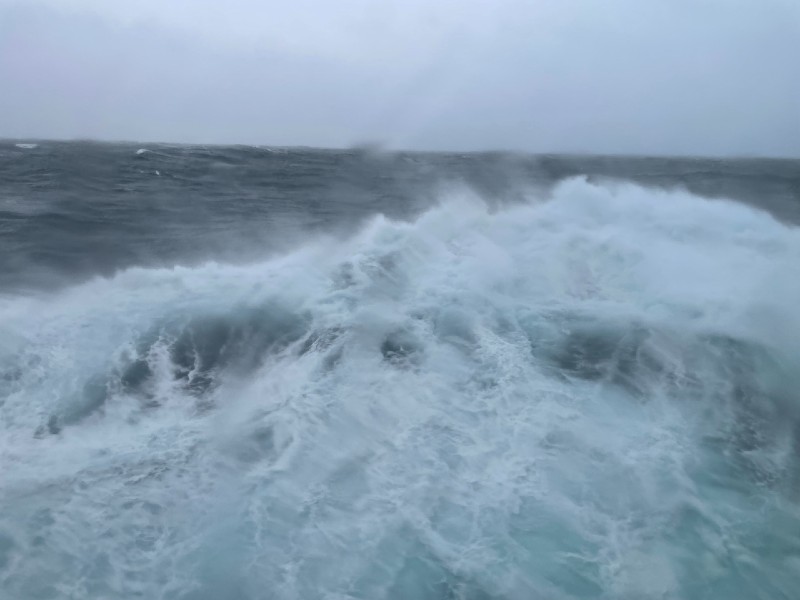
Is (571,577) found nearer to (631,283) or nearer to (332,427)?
(332,427)

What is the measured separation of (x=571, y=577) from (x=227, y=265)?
11212mm

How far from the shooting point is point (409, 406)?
38.3ft

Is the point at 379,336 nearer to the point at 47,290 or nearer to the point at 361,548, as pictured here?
the point at 361,548

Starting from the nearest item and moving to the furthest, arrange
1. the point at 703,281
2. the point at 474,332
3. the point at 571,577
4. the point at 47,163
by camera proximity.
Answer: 1. the point at 571,577
2. the point at 474,332
3. the point at 703,281
4. the point at 47,163

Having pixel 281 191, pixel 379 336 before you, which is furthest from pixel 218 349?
pixel 281 191

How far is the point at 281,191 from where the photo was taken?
2881 cm

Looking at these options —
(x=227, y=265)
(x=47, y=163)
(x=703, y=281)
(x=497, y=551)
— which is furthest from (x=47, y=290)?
(x=47, y=163)

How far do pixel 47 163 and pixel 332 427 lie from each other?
29795 millimetres

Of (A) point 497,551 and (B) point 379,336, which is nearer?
(A) point 497,551

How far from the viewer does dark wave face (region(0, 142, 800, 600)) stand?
871cm

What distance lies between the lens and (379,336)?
44.7ft

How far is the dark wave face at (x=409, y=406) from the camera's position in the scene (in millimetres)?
8713

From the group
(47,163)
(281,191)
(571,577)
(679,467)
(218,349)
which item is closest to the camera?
(571,577)

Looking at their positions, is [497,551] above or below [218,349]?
below
